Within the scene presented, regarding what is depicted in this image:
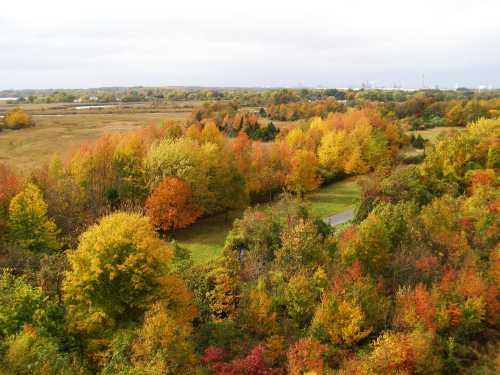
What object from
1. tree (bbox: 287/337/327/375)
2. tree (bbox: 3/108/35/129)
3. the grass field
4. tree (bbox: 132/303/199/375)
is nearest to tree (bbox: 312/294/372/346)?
tree (bbox: 287/337/327/375)

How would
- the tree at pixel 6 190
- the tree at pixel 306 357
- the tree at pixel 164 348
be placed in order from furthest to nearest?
the tree at pixel 6 190 < the tree at pixel 306 357 < the tree at pixel 164 348

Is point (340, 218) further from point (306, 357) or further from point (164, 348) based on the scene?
point (164, 348)

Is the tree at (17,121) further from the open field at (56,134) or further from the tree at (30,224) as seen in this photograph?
the tree at (30,224)

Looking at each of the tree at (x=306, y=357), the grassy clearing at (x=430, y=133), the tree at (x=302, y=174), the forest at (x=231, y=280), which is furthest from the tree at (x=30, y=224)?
the grassy clearing at (x=430, y=133)

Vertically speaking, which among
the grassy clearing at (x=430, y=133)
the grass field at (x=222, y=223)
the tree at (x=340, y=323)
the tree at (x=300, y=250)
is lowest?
the grass field at (x=222, y=223)

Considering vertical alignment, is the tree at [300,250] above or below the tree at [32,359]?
above
